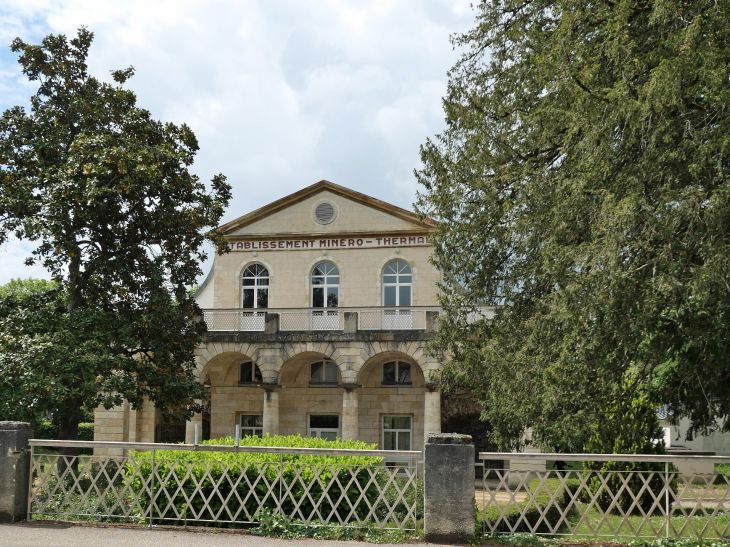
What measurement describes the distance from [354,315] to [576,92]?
1363cm

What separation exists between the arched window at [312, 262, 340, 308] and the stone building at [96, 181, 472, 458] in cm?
4

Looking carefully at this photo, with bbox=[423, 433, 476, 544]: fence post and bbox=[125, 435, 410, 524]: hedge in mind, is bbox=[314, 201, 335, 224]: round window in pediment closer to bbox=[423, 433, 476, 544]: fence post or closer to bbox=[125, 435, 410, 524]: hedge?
bbox=[125, 435, 410, 524]: hedge

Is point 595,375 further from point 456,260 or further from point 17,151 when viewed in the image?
point 17,151

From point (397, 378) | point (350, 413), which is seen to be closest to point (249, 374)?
point (350, 413)

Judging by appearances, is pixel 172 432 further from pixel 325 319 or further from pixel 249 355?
pixel 325 319

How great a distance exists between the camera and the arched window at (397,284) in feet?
83.7

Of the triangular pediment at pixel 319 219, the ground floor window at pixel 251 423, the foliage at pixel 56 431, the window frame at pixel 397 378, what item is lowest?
the foliage at pixel 56 431

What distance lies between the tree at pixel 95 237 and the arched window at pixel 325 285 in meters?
9.77

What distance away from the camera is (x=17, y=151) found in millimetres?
14859

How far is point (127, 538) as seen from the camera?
7930mm

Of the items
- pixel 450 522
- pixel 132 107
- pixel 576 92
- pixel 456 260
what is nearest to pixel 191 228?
pixel 132 107

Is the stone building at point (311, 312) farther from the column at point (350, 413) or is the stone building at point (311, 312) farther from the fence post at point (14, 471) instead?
the fence post at point (14, 471)

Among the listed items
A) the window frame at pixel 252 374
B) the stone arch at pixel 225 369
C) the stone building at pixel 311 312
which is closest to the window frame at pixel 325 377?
the stone building at pixel 311 312

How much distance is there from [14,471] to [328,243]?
17925mm
